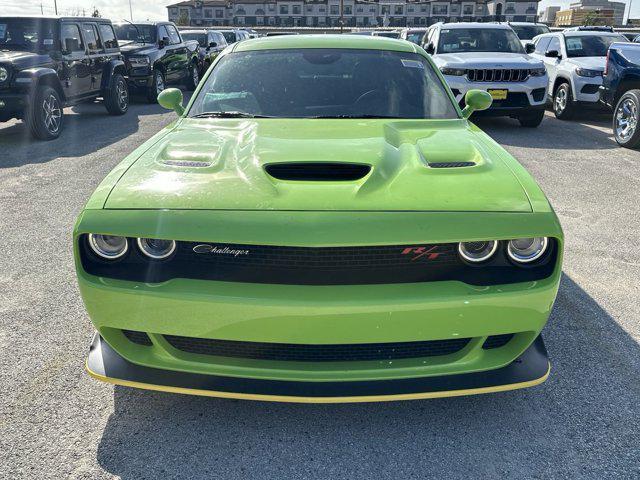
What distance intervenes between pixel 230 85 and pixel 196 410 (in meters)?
2.04

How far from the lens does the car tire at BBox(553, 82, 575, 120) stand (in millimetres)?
Answer: 10463

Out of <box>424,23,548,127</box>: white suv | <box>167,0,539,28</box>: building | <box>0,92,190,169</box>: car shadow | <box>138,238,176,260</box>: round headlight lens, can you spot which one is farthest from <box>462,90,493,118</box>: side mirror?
<box>167,0,539,28</box>: building

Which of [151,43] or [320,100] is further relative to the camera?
[151,43]

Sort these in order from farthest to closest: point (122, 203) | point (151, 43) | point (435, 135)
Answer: point (151, 43), point (435, 135), point (122, 203)

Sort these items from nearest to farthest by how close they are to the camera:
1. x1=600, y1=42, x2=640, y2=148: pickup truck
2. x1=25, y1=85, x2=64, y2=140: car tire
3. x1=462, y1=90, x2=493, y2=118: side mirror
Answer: x1=462, y1=90, x2=493, y2=118: side mirror < x1=600, y1=42, x2=640, y2=148: pickup truck < x1=25, y1=85, x2=64, y2=140: car tire

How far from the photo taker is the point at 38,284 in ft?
12.4

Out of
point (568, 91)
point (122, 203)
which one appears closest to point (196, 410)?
point (122, 203)

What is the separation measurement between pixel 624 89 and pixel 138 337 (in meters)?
8.69

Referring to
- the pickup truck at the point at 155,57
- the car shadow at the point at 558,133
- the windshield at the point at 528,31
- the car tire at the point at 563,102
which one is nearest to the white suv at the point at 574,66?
the car tire at the point at 563,102

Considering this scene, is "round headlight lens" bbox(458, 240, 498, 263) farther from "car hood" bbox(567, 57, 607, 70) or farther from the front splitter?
"car hood" bbox(567, 57, 607, 70)

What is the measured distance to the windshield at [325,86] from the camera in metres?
3.33

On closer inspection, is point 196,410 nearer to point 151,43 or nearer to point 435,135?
point 435,135

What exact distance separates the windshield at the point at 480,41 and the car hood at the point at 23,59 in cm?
704

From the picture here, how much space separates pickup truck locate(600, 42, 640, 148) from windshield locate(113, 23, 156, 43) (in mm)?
10750
